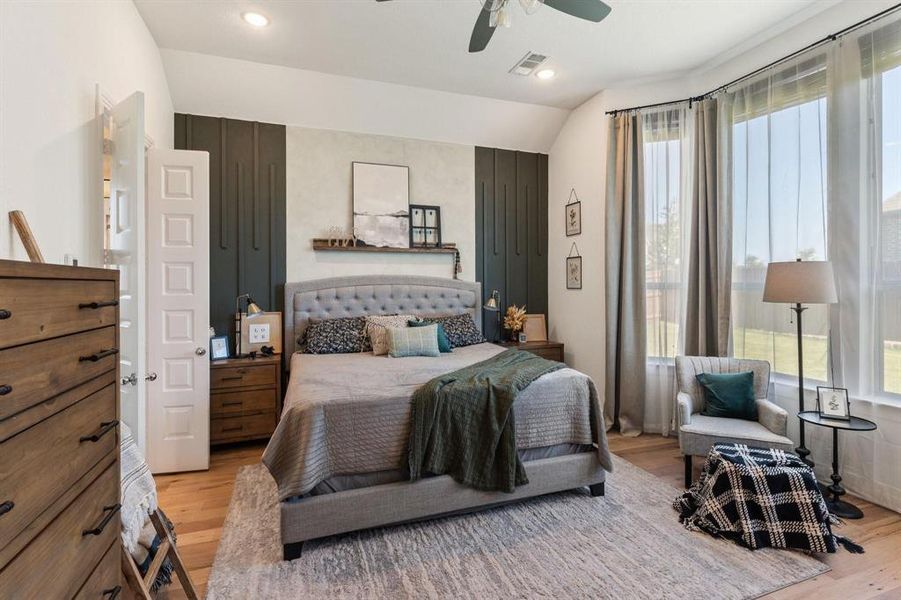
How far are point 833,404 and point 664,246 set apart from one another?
5.64 feet

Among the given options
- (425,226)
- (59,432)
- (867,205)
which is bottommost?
(59,432)

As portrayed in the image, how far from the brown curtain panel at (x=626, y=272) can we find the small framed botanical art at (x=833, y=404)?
1.37 meters

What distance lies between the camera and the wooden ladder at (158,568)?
1.52m

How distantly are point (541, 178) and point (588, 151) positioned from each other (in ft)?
2.56

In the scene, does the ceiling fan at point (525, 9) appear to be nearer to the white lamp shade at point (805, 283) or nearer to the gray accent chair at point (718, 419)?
the white lamp shade at point (805, 283)

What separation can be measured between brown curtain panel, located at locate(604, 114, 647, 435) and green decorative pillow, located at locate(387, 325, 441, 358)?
1.68 metres

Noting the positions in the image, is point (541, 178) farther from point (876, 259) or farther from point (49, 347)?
point (49, 347)

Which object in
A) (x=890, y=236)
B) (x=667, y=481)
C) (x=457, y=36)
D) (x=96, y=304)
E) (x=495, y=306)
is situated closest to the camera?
(x=96, y=304)

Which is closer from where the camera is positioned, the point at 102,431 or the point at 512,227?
the point at 102,431

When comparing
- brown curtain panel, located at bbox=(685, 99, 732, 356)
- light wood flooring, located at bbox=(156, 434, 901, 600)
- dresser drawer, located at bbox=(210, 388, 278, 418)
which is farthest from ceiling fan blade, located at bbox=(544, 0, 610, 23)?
dresser drawer, located at bbox=(210, 388, 278, 418)

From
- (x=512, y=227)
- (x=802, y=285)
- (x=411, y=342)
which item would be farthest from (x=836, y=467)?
(x=512, y=227)

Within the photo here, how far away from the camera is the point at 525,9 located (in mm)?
1855

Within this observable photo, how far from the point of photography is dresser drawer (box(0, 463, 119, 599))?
0.82 m

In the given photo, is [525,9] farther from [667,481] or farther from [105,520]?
[667,481]
